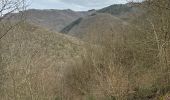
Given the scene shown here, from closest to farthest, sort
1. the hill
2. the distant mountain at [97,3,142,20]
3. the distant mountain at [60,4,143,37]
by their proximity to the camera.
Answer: the hill < the distant mountain at [97,3,142,20] < the distant mountain at [60,4,143,37]

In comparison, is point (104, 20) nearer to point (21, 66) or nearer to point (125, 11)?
point (21, 66)

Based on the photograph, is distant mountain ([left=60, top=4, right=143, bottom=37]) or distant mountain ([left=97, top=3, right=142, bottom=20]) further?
distant mountain ([left=60, top=4, right=143, bottom=37])

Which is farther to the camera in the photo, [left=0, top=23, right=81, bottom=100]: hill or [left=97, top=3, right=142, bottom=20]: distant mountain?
[left=97, top=3, right=142, bottom=20]: distant mountain

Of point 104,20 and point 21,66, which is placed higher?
point 21,66

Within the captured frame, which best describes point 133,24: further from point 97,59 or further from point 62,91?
point 62,91

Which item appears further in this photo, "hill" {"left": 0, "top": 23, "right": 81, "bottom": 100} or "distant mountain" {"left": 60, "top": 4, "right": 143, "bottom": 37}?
"distant mountain" {"left": 60, "top": 4, "right": 143, "bottom": 37}

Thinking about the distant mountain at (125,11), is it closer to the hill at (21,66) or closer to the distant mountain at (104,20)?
the distant mountain at (104,20)

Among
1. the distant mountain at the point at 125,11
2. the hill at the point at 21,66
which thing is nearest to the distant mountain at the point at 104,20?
the distant mountain at the point at 125,11

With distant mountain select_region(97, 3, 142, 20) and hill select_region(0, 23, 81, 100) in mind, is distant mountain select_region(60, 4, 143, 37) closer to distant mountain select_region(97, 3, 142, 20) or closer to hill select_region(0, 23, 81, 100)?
distant mountain select_region(97, 3, 142, 20)

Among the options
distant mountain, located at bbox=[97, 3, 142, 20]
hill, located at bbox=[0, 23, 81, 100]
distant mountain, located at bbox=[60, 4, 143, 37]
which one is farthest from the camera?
distant mountain, located at bbox=[60, 4, 143, 37]

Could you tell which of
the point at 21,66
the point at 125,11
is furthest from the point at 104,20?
the point at 125,11

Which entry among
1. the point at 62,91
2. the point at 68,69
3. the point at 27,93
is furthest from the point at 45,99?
the point at 68,69

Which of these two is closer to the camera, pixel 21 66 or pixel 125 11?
pixel 21 66

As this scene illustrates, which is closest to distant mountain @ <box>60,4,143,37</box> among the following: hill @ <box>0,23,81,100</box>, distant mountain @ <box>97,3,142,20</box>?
distant mountain @ <box>97,3,142,20</box>
